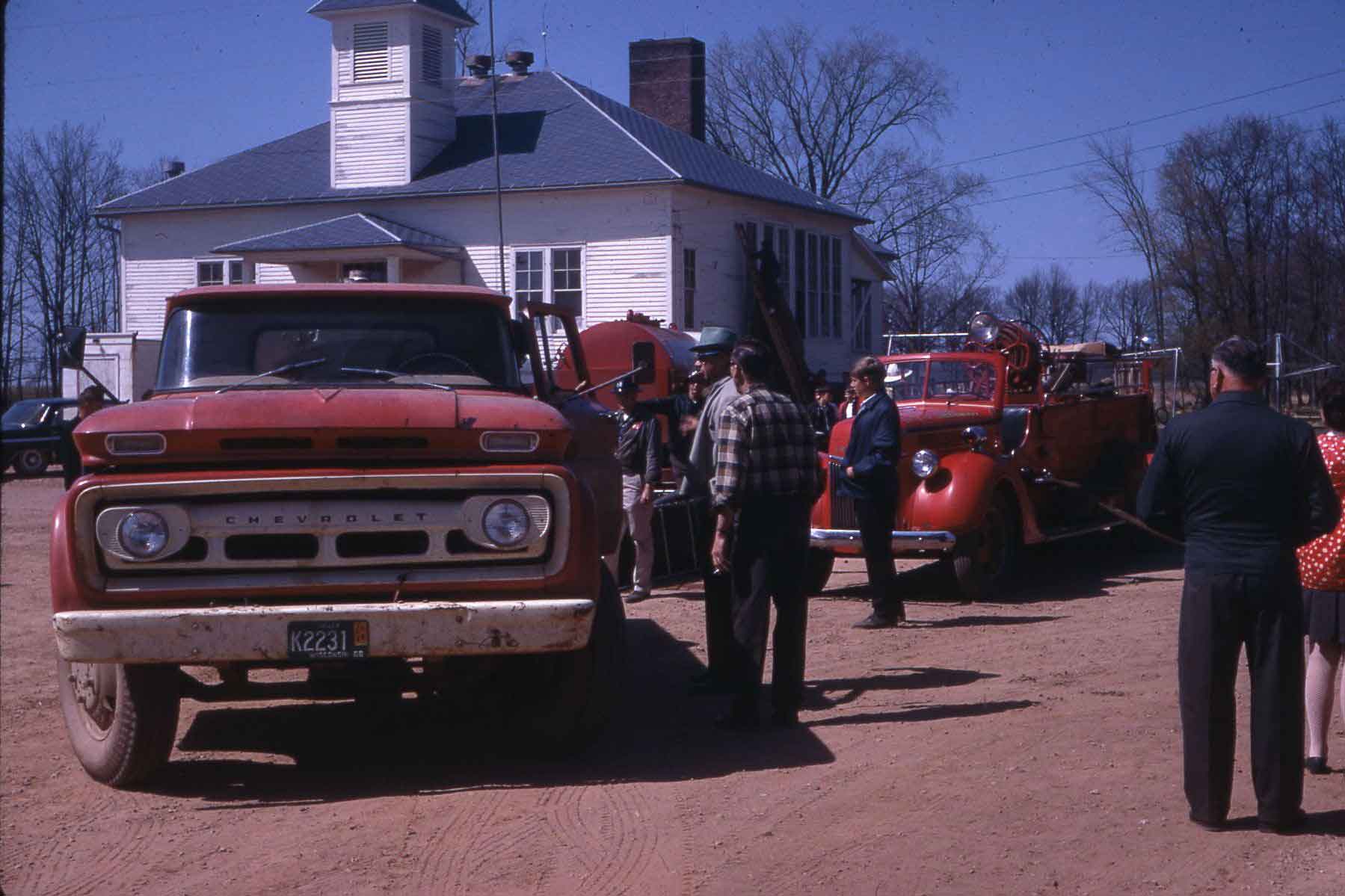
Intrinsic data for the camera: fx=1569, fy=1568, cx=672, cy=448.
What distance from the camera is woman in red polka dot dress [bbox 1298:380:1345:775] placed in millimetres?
6512

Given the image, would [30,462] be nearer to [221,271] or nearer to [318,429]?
[221,271]

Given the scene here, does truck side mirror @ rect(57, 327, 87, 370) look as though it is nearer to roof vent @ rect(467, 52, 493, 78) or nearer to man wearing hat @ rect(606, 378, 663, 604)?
man wearing hat @ rect(606, 378, 663, 604)

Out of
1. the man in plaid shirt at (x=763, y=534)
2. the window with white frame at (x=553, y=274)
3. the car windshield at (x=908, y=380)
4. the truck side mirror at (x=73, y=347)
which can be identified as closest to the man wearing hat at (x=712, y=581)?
the man in plaid shirt at (x=763, y=534)

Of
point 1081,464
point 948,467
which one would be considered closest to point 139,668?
point 948,467

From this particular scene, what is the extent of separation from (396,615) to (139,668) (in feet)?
3.79

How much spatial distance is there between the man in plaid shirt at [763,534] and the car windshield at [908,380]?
732 centimetres

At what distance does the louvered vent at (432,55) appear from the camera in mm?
30578

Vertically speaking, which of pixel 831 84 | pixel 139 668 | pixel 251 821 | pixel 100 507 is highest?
pixel 831 84

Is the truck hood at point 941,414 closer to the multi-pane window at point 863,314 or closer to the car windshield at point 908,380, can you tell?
the car windshield at point 908,380

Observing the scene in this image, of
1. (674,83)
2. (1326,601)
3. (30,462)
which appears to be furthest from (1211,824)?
(30,462)

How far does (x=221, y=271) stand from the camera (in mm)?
31812

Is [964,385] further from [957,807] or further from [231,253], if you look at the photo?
[231,253]

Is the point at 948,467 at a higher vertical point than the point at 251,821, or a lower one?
higher

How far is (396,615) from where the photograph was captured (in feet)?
20.3
